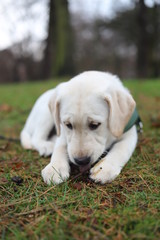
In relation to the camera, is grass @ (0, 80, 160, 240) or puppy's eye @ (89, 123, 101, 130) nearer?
grass @ (0, 80, 160, 240)

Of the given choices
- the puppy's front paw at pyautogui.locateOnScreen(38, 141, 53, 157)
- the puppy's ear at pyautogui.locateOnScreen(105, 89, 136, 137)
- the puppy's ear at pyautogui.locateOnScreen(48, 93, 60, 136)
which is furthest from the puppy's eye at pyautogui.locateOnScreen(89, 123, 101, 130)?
the puppy's front paw at pyautogui.locateOnScreen(38, 141, 53, 157)

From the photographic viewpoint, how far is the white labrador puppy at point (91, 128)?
264 cm

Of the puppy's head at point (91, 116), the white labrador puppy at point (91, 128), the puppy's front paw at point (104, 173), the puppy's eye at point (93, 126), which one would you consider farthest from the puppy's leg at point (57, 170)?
the puppy's eye at point (93, 126)

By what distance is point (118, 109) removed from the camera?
2.97 metres

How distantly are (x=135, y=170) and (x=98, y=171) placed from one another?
1.51ft

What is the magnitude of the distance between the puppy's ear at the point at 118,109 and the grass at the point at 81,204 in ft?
1.33

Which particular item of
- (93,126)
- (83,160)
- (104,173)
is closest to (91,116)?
(93,126)

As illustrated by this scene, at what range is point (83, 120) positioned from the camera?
2818 mm

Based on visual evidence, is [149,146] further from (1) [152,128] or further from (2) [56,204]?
(2) [56,204]

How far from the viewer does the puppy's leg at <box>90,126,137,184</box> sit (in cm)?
255

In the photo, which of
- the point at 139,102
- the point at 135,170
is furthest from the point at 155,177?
the point at 139,102

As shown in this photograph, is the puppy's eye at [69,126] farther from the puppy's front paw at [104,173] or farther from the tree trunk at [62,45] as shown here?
the tree trunk at [62,45]

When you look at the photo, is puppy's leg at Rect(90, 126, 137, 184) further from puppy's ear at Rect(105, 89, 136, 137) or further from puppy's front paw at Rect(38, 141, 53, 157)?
puppy's front paw at Rect(38, 141, 53, 157)

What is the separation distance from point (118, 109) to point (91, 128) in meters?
0.35
